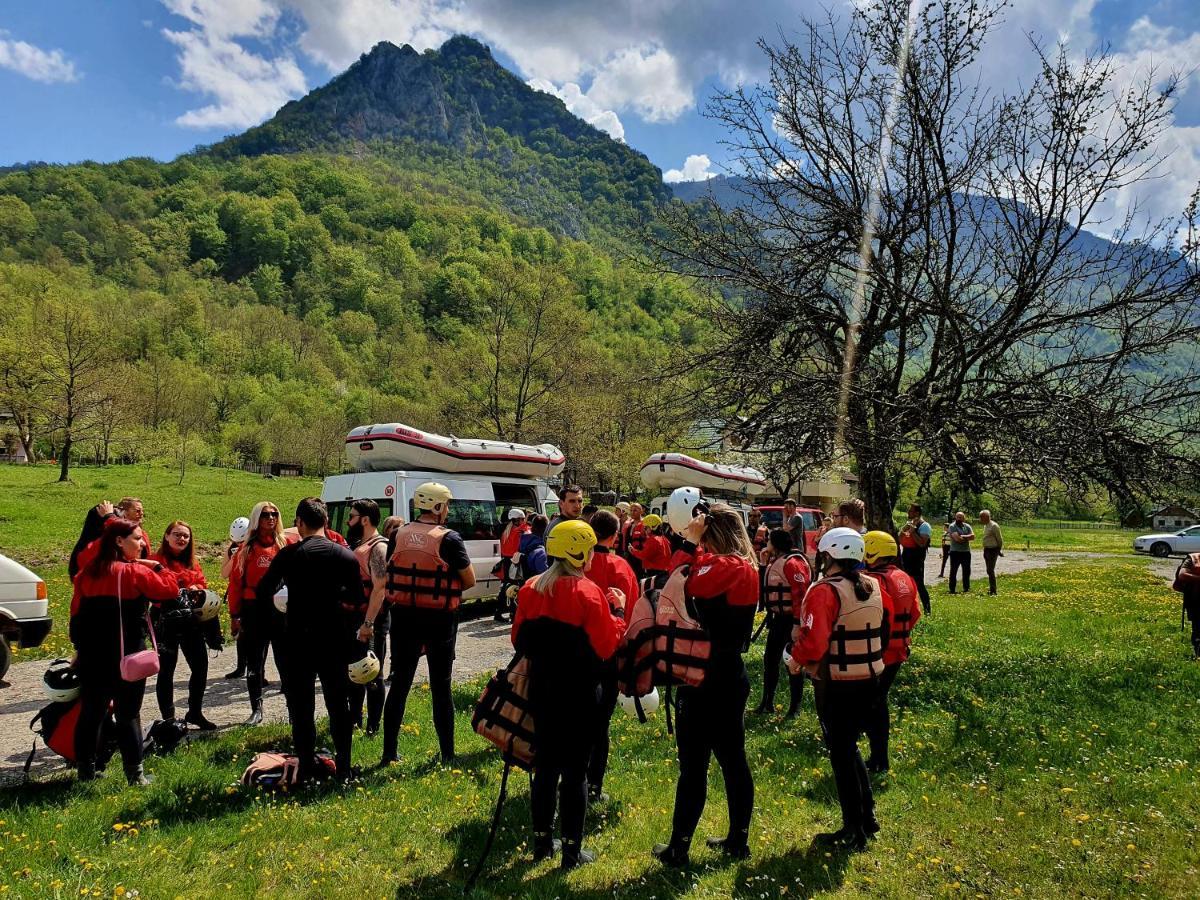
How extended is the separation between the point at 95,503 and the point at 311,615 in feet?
98.4

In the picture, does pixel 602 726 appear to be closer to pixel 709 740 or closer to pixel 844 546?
pixel 709 740

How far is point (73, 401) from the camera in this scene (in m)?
31.7

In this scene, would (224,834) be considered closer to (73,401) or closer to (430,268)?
(73,401)

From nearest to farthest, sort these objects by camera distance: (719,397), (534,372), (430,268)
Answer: (719,397), (534,372), (430,268)

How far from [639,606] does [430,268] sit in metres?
102

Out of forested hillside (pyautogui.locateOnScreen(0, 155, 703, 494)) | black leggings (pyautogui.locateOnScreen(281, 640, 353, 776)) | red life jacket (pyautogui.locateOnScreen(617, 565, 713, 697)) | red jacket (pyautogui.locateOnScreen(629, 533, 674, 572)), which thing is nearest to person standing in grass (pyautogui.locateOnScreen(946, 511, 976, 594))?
forested hillside (pyautogui.locateOnScreen(0, 155, 703, 494))

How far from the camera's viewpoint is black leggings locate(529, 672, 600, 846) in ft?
13.5

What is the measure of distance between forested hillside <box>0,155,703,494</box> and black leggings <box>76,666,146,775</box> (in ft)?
21.7

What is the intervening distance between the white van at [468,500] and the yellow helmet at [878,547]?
8195 mm

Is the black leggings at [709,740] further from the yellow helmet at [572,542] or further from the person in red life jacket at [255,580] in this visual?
the person in red life jacket at [255,580]

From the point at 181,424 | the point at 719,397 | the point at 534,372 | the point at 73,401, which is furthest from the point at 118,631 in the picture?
the point at 181,424

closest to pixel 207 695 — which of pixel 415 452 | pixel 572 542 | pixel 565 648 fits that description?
pixel 415 452

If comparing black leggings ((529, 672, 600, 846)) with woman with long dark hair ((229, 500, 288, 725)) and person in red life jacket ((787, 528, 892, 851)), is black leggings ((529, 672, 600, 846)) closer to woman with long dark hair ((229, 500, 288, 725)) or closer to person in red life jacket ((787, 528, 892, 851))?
person in red life jacket ((787, 528, 892, 851))

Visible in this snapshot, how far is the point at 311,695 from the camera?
5.29 m
